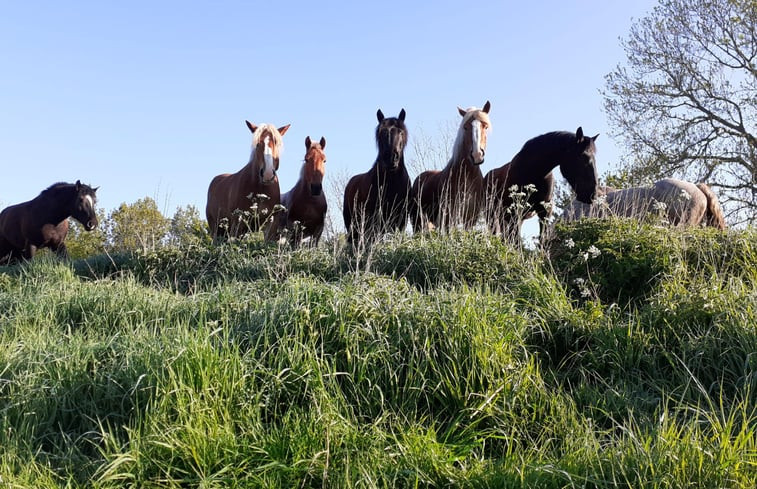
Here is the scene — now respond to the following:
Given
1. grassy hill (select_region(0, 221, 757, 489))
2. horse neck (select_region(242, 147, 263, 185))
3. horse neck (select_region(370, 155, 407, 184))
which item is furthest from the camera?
horse neck (select_region(242, 147, 263, 185))

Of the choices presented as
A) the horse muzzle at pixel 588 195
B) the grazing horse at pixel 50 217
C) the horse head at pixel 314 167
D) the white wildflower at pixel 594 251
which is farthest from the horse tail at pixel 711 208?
the grazing horse at pixel 50 217

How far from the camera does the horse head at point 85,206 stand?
39.3 ft

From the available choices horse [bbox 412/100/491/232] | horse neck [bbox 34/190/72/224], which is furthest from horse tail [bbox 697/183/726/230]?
horse neck [bbox 34/190/72/224]

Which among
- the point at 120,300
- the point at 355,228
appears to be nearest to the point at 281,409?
the point at 120,300

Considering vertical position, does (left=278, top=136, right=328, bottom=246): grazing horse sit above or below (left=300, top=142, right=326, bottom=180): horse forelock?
below

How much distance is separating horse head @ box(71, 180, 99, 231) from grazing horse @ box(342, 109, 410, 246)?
19.9 feet

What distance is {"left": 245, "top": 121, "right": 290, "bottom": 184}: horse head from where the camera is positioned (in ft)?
29.1

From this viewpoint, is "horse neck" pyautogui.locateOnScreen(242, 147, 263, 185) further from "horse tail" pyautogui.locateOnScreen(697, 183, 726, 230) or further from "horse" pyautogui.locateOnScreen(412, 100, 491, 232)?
"horse tail" pyautogui.locateOnScreen(697, 183, 726, 230)

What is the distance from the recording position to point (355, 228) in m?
8.89

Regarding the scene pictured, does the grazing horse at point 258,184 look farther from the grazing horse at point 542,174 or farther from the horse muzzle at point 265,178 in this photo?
the grazing horse at point 542,174

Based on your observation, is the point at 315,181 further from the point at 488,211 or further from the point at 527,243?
the point at 527,243

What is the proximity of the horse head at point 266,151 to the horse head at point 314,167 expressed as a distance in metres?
0.44

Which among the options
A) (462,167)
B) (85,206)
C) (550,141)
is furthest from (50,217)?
(550,141)

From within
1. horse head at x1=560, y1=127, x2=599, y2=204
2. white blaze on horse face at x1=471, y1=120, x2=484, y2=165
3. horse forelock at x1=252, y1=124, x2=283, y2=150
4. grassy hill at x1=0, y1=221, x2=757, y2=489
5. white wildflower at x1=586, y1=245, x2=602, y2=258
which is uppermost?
horse forelock at x1=252, y1=124, x2=283, y2=150
